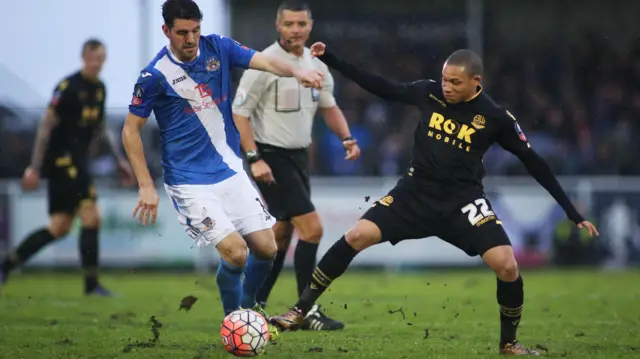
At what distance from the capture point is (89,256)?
42.4 ft

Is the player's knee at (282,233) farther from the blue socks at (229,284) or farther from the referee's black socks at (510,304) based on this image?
the referee's black socks at (510,304)

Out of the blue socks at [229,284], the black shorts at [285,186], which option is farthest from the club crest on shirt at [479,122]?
the black shorts at [285,186]

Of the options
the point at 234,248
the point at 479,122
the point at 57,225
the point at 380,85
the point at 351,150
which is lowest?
the point at 57,225

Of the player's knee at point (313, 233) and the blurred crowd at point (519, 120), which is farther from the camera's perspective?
the blurred crowd at point (519, 120)

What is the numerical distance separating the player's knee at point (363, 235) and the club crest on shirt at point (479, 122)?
3.30ft

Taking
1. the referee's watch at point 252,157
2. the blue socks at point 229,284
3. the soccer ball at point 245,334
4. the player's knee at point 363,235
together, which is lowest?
the soccer ball at point 245,334

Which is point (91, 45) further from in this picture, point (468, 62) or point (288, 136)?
point (468, 62)

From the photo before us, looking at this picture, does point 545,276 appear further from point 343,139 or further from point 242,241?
point 242,241

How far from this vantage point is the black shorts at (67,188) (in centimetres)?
1261

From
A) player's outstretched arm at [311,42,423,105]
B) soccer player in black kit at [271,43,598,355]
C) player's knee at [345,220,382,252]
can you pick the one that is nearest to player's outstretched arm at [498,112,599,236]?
soccer player in black kit at [271,43,598,355]

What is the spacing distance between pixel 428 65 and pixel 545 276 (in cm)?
358

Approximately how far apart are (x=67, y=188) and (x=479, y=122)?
6.51 metres

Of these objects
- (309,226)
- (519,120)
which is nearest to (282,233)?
(309,226)

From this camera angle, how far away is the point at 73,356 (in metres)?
7.30
